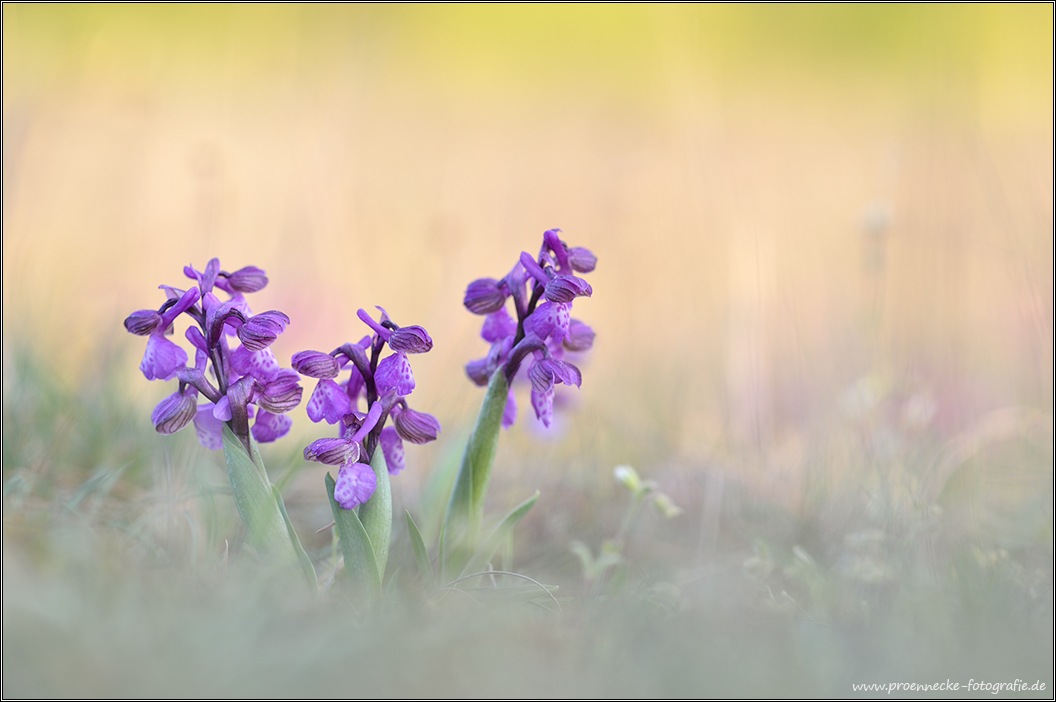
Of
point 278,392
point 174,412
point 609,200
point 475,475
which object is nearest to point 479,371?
point 475,475

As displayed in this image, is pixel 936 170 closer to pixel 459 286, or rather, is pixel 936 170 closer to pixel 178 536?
pixel 459 286

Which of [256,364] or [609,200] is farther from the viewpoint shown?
[609,200]

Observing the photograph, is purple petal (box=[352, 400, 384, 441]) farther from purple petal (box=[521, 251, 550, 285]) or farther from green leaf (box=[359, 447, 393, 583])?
purple petal (box=[521, 251, 550, 285])

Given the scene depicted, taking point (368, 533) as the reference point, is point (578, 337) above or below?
above

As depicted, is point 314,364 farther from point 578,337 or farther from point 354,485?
point 578,337

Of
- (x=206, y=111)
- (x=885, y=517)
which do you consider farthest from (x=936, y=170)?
(x=206, y=111)

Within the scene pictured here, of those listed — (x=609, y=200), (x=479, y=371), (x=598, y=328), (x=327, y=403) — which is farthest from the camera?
(x=598, y=328)

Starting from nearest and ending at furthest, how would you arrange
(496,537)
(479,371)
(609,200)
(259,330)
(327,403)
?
1. (259,330)
2. (327,403)
3. (496,537)
4. (479,371)
5. (609,200)
